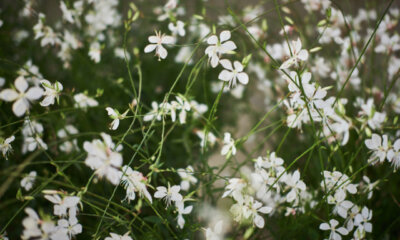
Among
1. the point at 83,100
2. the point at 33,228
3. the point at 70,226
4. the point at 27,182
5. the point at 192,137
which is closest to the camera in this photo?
the point at 33,228

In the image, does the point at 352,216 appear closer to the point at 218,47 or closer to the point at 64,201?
the point at 218,47

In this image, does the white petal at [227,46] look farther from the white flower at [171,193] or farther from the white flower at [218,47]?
the white flower at [171,193]

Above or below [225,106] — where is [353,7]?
above

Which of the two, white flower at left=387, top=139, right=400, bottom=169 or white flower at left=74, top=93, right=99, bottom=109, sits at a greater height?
white flower at left=74, top=93, right=99, bottom=109

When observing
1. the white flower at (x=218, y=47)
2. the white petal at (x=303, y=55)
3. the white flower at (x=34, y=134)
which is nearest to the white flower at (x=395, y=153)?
the white petal at (x=303, y=55)

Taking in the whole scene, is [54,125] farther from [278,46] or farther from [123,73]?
[278,46]

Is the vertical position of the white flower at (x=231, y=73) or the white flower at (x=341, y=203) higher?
the white flower at (x=231, y=73)

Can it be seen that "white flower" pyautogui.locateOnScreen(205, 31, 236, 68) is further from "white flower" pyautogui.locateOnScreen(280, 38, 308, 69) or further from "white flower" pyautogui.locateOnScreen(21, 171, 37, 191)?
"white flower" pyautogui.locateOnScreen(21, 171, 37, 191)

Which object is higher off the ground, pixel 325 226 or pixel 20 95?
pixel 20 95

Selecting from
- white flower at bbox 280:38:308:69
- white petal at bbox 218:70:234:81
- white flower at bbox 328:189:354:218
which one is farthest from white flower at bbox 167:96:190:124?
white flower at bbox 328:189:354:218

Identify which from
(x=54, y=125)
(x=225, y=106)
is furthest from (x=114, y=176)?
(x=225, y=106)

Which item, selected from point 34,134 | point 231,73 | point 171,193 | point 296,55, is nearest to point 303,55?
point 296,55
